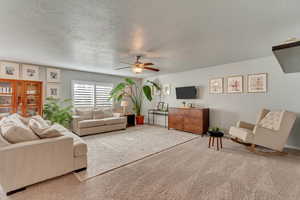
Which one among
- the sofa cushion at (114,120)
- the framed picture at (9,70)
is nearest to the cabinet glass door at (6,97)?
the framed picture at (9,70)

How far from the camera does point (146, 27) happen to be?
235 cm

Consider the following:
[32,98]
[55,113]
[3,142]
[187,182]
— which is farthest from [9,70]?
[187,182]

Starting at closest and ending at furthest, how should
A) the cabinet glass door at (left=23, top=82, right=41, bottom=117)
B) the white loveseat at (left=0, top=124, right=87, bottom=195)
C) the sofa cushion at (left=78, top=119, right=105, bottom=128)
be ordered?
the white loveseat at (left=0, top=124, right=87, bottom=195) → the sofa cushion at (left=78, top=119, right=105, bottom=128) → the cabinet glass door at (left=23, top=82, right=41, bottom=117)

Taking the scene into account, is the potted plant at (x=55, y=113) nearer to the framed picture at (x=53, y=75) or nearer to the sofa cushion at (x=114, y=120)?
the framed picture at (x=53, y=75)

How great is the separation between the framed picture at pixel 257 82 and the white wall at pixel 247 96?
10cm

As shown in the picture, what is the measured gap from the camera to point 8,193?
1782 mm

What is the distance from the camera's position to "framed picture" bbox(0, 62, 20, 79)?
4329 mm

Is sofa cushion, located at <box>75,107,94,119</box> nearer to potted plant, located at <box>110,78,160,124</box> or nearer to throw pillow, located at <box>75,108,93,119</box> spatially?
throw pillow, located at <box>75,108,93,119</box>

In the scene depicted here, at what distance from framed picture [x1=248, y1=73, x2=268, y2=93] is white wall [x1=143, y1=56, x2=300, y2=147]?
0.33 ft

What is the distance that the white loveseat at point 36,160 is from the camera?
1.77m

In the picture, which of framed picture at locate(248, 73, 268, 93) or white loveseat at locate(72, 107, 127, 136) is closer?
framed picture at locate(248, 73, 268, 93)

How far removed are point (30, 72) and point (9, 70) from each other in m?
0.52

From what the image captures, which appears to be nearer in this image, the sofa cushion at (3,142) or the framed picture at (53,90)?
the sofa cushion at (3,142)

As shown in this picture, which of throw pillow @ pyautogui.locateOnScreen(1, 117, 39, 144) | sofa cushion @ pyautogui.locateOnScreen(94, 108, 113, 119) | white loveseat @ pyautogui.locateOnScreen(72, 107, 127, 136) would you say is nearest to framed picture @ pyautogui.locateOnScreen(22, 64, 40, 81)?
white loveseat @ pyautogui.locateOnScreen(72, 107, 127, 136)
